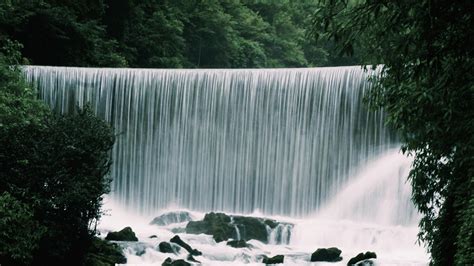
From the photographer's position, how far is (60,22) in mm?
33344

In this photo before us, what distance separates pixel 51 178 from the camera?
1792 centimetres

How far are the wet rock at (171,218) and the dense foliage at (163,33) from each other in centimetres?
758

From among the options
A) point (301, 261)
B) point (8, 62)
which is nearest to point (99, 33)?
point (8, 62)

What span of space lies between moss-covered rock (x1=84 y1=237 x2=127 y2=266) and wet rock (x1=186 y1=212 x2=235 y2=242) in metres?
3.79

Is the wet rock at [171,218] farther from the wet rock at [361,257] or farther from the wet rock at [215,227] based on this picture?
the wet rock at [361,257]

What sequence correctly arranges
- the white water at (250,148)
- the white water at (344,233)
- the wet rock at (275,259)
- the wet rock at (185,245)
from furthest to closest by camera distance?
the white water at (250,148) → the wet rock at (185,245) → the white water at (344,233) → the wet rock at (275,259)

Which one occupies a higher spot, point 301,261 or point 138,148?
point 138,148

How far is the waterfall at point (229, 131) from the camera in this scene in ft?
91.8

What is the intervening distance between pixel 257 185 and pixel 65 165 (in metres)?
11.8

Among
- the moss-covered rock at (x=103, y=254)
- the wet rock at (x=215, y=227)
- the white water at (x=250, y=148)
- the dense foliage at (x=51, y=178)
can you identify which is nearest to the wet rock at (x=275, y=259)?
the white water at (x=250, y=148)

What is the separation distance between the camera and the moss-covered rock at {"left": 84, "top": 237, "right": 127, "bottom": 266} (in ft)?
63.5

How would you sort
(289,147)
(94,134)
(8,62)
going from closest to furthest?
(94,134)
(8,62)
(289,147)

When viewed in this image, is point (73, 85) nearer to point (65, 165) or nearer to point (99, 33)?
point (99, 33)

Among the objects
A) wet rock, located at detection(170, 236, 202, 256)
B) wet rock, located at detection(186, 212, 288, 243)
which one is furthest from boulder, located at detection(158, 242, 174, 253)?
wet rock, located at detection(186, 212, 288, 243)
